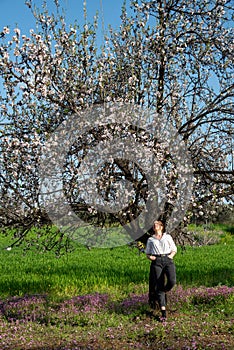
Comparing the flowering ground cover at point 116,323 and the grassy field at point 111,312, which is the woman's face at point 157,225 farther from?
the flowering ground cover at point 116,323

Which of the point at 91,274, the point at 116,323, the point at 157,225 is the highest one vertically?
the point at 157,225

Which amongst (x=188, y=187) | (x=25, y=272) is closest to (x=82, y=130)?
(x=188, y=187)

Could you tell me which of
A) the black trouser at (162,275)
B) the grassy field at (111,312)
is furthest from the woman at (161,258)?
the grassy field at (111,312)

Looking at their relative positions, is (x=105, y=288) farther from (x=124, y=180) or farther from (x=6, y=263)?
(x=6, y=263)

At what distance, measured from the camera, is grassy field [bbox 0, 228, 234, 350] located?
27.6ft

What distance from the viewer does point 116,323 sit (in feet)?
32.0

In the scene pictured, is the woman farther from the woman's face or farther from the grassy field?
the grassy field

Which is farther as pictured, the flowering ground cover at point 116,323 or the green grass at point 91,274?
the green grass at point 91,274

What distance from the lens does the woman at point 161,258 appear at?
9.96 m

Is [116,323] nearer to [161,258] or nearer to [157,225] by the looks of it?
[161,258]

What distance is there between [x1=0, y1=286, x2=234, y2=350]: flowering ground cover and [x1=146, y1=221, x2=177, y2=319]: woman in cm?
58

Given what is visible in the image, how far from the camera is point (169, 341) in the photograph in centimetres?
823

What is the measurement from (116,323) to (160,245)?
1799mm

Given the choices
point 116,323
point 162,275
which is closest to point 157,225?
point 162,275
